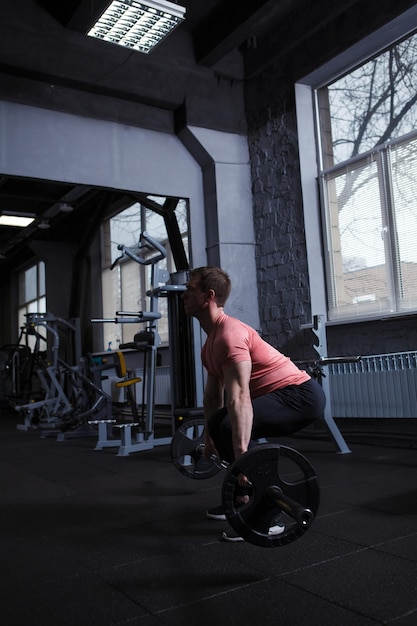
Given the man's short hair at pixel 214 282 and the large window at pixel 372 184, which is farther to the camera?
the large window at pixel 372 184

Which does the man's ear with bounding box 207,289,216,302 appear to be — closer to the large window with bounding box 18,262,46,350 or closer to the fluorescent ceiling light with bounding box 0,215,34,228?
the fluorescent ceiling light with bounding box 0,215,34,228

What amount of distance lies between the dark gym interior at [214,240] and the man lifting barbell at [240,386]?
1.25 feet

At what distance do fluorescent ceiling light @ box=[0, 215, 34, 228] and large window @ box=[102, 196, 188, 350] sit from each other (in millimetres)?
1207

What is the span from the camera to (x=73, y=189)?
7.68m

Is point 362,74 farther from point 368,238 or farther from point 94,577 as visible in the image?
point 94,577

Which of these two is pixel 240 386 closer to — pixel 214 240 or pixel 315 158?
pixel 214 240

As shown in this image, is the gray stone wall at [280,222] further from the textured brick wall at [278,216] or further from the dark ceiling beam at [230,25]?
the dark ceiling beam at [230,25]

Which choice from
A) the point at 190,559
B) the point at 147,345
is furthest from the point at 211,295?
the point at 147,345

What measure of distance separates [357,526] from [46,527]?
123 centimetres

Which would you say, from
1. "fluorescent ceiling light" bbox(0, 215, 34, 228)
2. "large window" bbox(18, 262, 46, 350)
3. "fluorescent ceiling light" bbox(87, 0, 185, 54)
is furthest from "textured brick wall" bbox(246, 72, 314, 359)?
"large window" bbox(18, 262, 46, 350)

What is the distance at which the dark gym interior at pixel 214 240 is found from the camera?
2.15m

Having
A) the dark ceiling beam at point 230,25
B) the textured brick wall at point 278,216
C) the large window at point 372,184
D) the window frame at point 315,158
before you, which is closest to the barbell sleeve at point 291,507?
the large window at point 372,184

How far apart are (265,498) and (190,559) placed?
1.23 feet

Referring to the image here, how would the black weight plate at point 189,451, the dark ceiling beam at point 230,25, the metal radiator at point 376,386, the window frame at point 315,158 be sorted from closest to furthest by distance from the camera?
the black weight plate at point 189,451 → the metal radiator at point 376,386 → the dark ceiling beam at point 230,25 → the window frame at point 315,158
